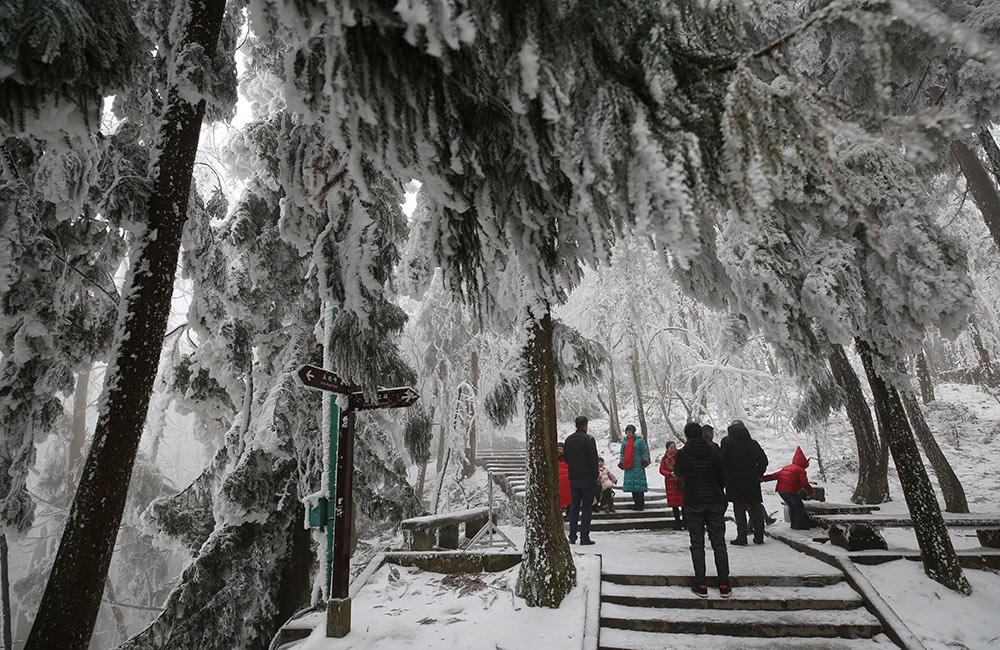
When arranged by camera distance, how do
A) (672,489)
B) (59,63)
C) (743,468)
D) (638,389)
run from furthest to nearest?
(638,389) < (672,489) < (743,468) < (59,63)

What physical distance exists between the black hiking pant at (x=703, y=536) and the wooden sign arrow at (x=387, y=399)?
350cm

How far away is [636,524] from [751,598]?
4.00 metres

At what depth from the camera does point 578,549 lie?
23.0 feet

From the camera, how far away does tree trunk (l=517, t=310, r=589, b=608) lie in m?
4.90

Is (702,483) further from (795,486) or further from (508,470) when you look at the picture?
(508,470)

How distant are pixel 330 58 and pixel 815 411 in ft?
38.3

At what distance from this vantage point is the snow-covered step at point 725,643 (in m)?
4.41

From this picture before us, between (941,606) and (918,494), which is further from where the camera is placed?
(918,494)

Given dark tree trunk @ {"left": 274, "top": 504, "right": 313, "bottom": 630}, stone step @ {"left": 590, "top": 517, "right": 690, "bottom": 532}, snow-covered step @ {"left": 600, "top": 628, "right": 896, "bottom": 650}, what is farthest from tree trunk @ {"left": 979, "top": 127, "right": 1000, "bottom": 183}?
dark tree trunk @ {"left": 274, "top": 504, "right": 313, "bottom": 630}

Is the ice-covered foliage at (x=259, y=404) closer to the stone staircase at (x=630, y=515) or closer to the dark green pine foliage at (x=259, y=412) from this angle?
the dark green pine foliage at (x=259, y=412)

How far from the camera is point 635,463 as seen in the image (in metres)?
9.44

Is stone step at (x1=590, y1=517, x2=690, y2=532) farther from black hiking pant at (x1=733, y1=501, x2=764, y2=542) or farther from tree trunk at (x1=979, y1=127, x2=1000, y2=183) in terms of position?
tree trunk at (x1=979, y1=127, x2=1000, y2=183)

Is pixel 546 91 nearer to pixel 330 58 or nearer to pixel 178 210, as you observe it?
pixel 330 58

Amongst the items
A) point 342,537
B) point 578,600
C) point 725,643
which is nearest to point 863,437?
point 725,643
